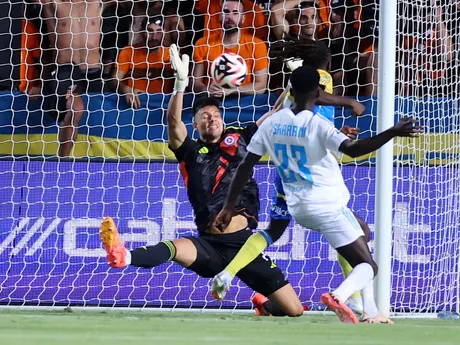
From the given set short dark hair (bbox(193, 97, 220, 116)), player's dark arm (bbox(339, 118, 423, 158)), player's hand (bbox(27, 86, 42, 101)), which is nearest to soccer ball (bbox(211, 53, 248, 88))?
short dark hair (bbox(193, 97, 220, 116))

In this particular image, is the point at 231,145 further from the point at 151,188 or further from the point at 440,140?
the point at 440,140

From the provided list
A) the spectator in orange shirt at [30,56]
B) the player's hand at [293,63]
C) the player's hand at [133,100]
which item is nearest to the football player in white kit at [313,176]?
the player's hand at [293,63]

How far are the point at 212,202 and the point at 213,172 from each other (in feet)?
0.76

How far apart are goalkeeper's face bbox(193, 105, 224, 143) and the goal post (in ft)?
3.89

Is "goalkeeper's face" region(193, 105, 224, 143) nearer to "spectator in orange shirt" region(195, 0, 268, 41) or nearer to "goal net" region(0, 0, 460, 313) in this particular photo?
"goal net" region(0, 0, 460, 313)

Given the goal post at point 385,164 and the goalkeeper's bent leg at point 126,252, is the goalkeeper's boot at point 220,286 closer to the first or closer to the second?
the goalkeeper's bent leg at point 126,252

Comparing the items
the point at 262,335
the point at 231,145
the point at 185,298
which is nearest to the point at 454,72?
the point at 231,145

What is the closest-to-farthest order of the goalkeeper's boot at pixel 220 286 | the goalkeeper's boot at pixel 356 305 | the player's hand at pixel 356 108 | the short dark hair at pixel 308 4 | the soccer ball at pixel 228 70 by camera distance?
the goalkeeper's boot at pixel 220 286 < the goalkeeper's boot at pixel 356 305 < the player's hand at pixel 356 108 < the soccer ball at pixel 228 70 < the short dark hair at pixel 308 4

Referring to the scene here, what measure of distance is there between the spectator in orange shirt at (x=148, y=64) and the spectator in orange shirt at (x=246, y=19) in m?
0.44

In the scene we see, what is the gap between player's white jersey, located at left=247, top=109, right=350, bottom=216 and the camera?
672 centimetres

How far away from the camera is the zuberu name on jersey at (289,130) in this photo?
673cm

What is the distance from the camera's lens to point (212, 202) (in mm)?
8312

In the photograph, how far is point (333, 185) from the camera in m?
6.84

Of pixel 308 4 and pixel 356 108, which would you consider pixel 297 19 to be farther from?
pixel 356 108
